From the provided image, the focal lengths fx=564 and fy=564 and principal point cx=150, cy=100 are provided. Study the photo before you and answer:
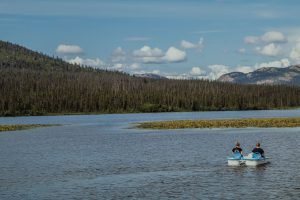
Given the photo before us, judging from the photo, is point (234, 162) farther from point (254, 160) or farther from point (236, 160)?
point (254, 160)

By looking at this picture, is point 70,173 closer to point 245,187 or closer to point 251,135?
point 245,187

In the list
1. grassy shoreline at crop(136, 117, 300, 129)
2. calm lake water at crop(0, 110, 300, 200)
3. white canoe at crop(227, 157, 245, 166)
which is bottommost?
calm lake water at crop(0, 110, 300, 200)

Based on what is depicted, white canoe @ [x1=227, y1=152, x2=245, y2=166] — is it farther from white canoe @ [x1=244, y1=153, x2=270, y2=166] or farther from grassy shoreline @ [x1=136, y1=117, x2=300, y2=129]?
grassy shoreline @ [x1=136, y1=117, x2=300, y2=129]

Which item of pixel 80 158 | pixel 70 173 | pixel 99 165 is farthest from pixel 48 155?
pixel 70 173

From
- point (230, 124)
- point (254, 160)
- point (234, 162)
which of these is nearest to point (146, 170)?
point (234, 162)

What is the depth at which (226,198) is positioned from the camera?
3944 cm

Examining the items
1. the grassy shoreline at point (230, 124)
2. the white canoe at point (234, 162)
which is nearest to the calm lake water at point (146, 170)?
the white canoe at point (234, 162)

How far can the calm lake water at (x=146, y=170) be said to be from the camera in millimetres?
42781

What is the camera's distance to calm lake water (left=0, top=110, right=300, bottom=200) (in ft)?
140

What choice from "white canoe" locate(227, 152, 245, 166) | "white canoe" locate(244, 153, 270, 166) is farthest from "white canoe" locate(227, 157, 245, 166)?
"white canoe" locate(244, 153, 270, 166)

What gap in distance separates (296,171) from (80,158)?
27278 millimetres

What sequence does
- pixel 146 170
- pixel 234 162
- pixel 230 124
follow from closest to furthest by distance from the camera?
pixel 146 170, pixel 234 162, pixel 230 124

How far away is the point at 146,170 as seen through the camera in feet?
182

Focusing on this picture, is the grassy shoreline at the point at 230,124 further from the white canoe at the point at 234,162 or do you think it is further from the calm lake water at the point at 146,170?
the white canoe at the point at 234,162
